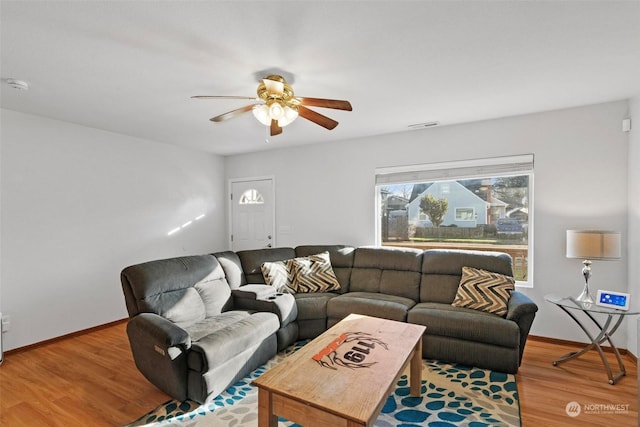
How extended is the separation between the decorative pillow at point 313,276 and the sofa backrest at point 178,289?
81cm

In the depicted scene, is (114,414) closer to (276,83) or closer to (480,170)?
(276,83)

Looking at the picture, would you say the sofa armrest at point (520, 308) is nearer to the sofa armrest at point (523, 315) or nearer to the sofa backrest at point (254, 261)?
the sofa armrest at point (523, 315)

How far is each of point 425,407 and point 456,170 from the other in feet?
8.62

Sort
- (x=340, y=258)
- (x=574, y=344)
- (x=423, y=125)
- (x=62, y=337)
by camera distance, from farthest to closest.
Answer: (x=340, y=258), (x=423, y=125), (x=62, y=337), (x=574, y=344)

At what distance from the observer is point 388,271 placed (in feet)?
12.0

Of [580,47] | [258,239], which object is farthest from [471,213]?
[258,239]

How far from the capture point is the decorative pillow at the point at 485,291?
2.86 meters

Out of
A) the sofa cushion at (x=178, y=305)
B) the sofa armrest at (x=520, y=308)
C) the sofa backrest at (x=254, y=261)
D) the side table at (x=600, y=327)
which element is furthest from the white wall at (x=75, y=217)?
the side table at (x=600, y=327)

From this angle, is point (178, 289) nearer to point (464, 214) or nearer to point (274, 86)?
point (274, 86)

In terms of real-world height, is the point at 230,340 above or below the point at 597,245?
below

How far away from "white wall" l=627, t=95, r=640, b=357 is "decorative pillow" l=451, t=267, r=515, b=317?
1013 mm

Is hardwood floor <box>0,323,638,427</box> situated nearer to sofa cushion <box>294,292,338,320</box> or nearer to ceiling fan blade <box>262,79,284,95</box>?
sofa cushion <box>294,292,338,320</box>

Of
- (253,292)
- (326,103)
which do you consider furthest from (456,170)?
(253,292)

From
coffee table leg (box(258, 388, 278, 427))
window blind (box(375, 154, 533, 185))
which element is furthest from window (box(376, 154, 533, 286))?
coffee table leg (box(258, 388, 278, 427))
